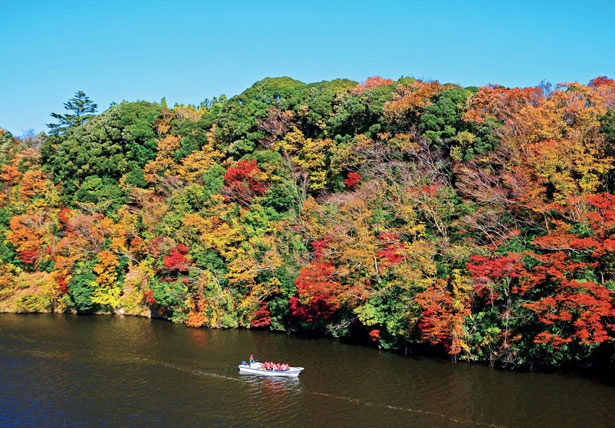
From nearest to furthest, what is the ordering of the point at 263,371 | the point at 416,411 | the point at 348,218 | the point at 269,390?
the point at 416,411, the point at 269,390, the point at 263,371, the point at 348,218

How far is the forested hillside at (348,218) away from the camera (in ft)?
101

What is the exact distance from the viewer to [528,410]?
25859mm

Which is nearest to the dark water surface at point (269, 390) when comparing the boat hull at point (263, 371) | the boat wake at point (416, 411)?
the boat wake at point (416, 411)

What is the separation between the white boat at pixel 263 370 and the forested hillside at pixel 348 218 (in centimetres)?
643

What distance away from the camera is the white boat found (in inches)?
1228

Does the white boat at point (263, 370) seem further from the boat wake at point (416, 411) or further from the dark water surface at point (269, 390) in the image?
the boat wake at point (416, 411)

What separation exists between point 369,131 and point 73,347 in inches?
1170

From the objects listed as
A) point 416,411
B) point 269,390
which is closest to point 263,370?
point 269,390

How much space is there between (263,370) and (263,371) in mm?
74

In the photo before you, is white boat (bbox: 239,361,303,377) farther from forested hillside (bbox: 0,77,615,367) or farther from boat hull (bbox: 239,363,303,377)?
forested hillside (bbox: 0,77,615,367)

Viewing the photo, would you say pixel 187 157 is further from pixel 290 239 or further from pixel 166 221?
pixel 290 239

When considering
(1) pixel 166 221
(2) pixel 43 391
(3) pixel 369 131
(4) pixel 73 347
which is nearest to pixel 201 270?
(1) pixel 166 221

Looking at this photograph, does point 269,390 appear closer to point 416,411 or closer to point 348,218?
point 416,411

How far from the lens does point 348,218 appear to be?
39.1 metres
